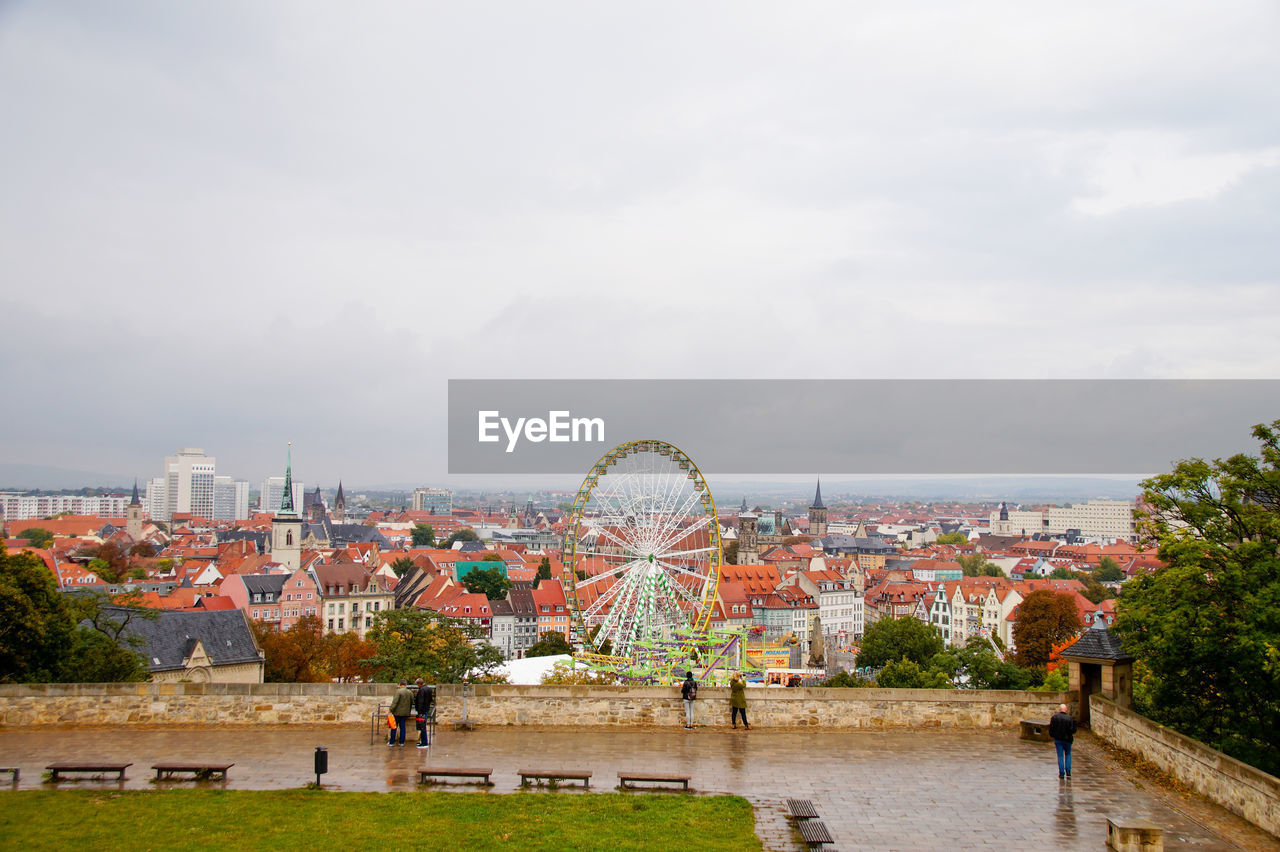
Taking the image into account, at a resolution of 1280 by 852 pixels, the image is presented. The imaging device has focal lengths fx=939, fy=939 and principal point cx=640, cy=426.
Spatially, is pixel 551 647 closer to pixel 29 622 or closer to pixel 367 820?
pixel 29 622

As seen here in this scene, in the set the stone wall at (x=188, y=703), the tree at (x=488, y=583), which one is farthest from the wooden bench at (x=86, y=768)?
the tree at (x=488, y=583)

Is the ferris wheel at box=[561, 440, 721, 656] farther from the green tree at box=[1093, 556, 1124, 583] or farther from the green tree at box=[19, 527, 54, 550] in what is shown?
the green tree at box=[19, 527, 54, 550]

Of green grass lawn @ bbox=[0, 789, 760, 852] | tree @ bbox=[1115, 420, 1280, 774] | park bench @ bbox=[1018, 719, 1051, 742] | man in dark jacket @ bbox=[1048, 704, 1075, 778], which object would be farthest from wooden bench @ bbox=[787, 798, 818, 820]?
tree @ bbox=[1115, 420, 1280, 774]

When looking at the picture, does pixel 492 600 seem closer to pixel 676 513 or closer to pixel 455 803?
pixel 676 513

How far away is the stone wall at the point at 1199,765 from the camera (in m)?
10.8

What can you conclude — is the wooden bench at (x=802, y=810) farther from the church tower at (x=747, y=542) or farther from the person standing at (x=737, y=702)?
the church tower at (x=747, y=542)

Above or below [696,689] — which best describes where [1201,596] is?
above

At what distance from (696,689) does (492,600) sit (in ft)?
320

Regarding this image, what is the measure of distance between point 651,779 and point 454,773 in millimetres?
2515

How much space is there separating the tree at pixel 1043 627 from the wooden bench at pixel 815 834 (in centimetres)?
6953

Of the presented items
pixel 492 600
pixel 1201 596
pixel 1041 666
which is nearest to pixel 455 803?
pixel 1201 596

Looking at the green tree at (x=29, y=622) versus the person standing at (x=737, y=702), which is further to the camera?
the green tree at (x=29, y=622)

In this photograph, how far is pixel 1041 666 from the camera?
71.5m

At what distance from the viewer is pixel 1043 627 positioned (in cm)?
7338
